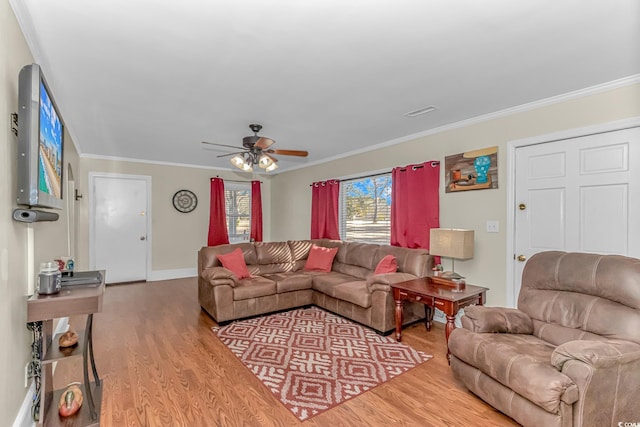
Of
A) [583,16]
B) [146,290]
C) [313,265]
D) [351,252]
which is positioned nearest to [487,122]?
[583,16]

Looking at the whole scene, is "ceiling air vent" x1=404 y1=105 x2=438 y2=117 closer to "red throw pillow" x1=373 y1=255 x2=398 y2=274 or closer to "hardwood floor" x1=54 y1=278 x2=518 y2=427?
"red throw pillow" x1=373 y1=255 x2=398 y2=274

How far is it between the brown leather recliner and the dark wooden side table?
1.07 ft

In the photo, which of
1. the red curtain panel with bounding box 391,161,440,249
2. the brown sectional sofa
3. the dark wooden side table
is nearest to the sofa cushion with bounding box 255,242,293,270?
the brown sectional sofa

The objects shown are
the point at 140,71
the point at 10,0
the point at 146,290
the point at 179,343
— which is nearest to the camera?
the point at 10,0

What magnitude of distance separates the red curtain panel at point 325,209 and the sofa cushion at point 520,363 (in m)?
3.44

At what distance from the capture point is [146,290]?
5.44 metres

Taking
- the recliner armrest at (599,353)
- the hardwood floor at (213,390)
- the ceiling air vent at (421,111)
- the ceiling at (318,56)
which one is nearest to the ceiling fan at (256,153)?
the ceiling at (318,56)

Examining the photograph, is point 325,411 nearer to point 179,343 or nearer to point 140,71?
point 179,343

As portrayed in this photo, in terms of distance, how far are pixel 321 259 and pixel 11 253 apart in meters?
3.71

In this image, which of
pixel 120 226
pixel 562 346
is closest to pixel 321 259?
pixel 562 346

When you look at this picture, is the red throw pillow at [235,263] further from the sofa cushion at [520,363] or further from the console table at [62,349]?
the sofa cushion at [520,363]

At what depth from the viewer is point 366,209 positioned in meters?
5.23

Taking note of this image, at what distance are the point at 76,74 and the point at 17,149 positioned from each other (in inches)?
46.3

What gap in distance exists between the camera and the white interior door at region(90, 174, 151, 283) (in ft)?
19.0
